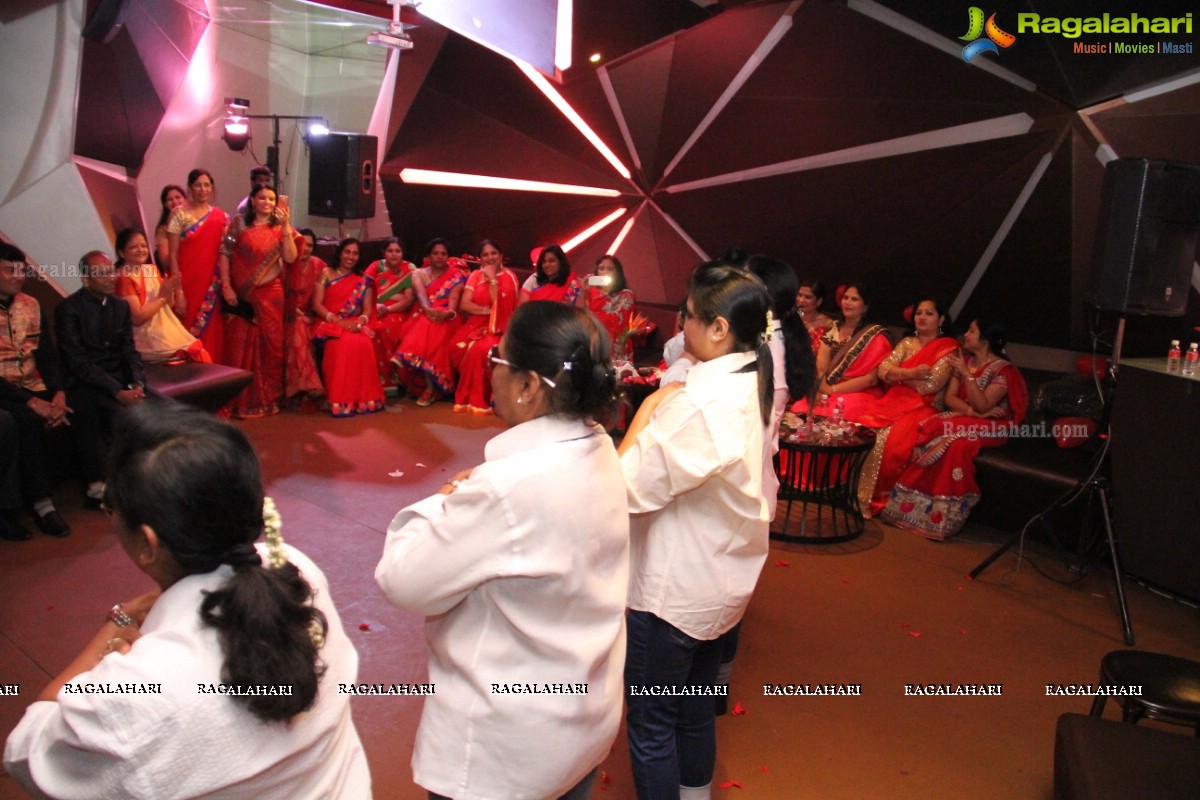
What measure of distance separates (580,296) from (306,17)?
3651 millimetres

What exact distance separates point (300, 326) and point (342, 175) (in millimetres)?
2145

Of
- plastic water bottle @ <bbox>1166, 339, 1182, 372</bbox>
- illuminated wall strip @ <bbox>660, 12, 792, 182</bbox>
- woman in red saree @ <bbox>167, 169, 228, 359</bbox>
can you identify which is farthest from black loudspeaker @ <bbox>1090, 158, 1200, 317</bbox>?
woman in red saree @ <bbox>167, 169, 228, 359</bbox>

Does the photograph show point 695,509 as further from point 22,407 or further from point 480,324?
point 480,324

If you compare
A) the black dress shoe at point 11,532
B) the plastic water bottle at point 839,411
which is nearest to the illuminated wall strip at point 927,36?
the plastic water bottle at point 839,411

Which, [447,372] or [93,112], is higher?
[93,112]

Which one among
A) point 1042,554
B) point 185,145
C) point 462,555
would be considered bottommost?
point 1042,554

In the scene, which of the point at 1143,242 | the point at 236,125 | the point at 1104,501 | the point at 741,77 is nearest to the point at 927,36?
the point at 741,77

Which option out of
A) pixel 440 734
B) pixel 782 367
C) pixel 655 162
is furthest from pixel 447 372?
pixel 440 734

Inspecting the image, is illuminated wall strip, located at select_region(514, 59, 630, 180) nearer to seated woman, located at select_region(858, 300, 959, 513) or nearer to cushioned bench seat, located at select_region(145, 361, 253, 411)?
seated woman, located at select_region(858, 300, 959, 513)

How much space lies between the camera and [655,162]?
6.87 m

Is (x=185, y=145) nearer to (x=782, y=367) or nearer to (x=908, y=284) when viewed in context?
(x=908, y=284)

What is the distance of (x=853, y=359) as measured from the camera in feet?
17.5

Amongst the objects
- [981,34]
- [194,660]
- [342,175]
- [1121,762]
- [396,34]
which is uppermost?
[396,34]

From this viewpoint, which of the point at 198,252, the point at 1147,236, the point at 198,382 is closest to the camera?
the point at 1147,236
